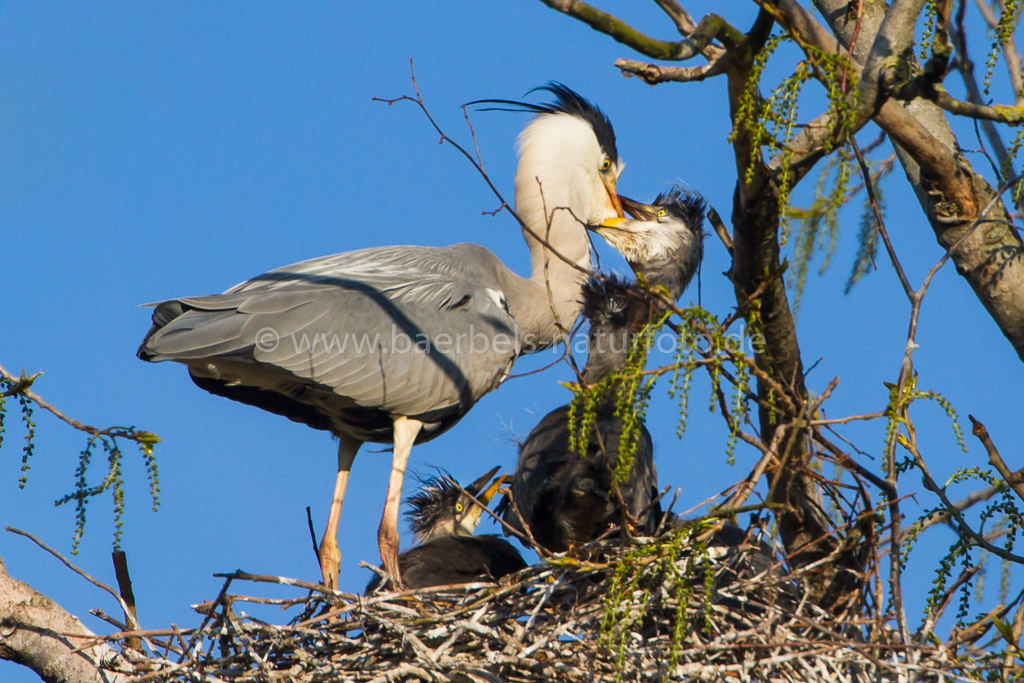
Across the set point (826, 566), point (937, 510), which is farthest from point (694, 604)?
point (937, 510)

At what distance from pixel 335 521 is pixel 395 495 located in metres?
0.47

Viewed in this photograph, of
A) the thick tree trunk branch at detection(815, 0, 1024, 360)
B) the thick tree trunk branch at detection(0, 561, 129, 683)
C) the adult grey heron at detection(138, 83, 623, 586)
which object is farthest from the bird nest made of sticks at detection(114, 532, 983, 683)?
the thick tree trunk branch at detection(815, 0, 1024, 360)

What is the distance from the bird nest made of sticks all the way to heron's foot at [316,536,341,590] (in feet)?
3.89

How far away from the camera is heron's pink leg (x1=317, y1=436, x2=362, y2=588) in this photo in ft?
17.7

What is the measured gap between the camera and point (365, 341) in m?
5.26

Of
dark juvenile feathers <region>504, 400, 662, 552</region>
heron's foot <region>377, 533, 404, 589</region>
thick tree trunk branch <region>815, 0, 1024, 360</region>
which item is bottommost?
heron's foot <region>377, 533, 404, 589</region>

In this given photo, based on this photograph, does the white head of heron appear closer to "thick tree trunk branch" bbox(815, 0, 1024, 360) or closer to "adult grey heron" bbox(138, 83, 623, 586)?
"adult grey heron" bbox(138, 83, 623, 586)

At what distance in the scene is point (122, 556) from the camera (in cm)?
425

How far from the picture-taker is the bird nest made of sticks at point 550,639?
371 cm

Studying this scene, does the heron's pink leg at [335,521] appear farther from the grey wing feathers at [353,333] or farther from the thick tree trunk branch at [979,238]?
the thick tree trunk branch at [979,238]

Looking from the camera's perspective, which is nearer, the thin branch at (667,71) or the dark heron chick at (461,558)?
the thin branch at (667,71)

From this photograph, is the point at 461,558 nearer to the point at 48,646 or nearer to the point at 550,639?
the point at 550,639

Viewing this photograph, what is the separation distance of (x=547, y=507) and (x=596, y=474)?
0.32 metres

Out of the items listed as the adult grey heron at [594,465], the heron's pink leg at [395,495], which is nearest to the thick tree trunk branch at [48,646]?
the heron's pink leg at [395,495]
